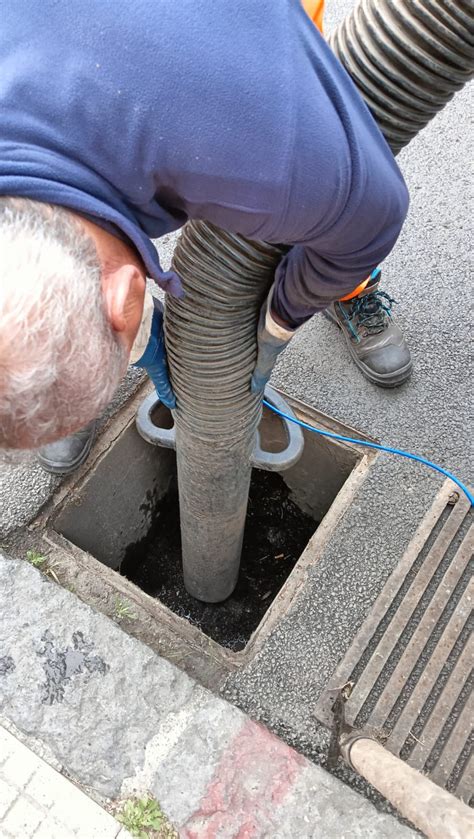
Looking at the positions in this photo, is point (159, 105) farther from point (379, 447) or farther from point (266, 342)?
point (379, 447)

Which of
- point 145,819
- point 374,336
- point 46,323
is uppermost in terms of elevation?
point 46,323

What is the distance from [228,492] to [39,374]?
3.44ft

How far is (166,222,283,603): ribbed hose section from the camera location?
117 centimetres

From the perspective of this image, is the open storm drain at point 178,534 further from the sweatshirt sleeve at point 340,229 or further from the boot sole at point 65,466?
the sweatshirt sleeve at point 340,229

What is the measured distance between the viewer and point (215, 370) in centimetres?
132

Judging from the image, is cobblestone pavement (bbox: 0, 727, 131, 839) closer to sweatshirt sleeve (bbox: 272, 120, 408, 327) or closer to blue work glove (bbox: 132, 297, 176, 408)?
blue work glove (bbox: 132, 297, 176, 408)

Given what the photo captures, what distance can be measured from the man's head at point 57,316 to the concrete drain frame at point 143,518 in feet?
3.15

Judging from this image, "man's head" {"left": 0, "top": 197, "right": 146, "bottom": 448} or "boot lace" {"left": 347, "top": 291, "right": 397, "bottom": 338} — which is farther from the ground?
"man's head" {"left": 0, "top": 197, "right": 146, "bottom": 448}

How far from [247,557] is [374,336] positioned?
98 cm

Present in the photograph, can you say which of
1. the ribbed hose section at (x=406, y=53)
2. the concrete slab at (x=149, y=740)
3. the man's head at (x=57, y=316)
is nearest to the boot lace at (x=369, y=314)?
the ribbed hose section at (x=406, y=53)

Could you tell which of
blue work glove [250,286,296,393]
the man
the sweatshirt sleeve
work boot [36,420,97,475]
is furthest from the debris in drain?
the man

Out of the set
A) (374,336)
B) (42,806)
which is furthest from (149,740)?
(374,336)

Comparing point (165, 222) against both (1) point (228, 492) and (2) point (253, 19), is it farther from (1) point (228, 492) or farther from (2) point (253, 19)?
(1) point (228, 492)

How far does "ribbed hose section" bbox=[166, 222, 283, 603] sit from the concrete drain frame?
10.8 inches
